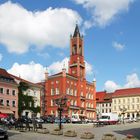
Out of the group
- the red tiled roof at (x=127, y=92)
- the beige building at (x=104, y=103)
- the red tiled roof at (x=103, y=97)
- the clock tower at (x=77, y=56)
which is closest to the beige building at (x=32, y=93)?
the clock tower at (x=77, y=56)

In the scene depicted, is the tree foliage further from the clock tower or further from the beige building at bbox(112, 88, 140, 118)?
the beige building at bbox(112, 88, 140, 118)

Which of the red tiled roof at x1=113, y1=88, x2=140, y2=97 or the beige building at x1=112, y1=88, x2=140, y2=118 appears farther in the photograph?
the red tiled roof at x1=113, y1=88, x2=140, y2=97

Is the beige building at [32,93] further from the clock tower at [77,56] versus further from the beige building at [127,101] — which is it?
the beige building at [127,101]

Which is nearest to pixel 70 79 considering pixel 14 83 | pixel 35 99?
pixel 35 99

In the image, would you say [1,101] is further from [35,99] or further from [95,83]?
[95,83]

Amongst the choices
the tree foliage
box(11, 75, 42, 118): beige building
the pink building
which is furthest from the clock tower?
the pink building

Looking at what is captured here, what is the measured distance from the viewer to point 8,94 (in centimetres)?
8238

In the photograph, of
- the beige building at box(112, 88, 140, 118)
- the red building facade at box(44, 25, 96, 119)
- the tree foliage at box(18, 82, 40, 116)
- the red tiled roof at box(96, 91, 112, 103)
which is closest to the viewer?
the tree foliage at box(18, 82, 40, 116)

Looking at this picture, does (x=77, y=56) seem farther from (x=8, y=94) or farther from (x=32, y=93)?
(x=8, y=94)

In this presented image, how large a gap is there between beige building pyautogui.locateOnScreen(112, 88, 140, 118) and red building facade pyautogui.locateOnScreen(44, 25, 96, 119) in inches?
1138

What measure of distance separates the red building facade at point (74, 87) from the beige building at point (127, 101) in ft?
94.8

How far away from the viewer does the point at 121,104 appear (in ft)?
Result: 499

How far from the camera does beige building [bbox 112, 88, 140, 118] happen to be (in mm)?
147625

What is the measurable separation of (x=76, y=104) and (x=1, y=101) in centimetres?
3815
